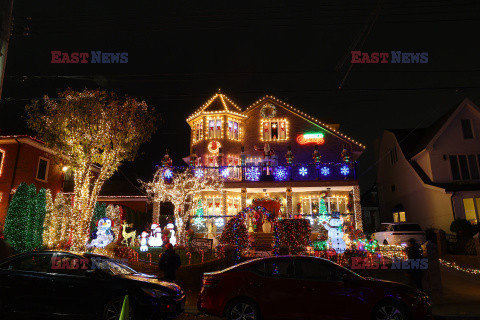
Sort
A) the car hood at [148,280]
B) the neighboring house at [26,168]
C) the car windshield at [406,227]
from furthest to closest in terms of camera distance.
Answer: the neighboring house at [26,168]
the car windshield at [406,227]
the car hood at [148,280]

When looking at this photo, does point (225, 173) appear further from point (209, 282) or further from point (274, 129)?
point (209, 282)

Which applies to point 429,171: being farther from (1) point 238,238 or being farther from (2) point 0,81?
(2) point 0,81

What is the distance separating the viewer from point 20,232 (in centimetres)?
1588

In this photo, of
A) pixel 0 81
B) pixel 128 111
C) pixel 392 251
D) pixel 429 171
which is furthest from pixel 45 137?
pixel 429 171

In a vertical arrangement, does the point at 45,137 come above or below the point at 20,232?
above

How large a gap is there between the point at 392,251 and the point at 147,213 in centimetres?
2336

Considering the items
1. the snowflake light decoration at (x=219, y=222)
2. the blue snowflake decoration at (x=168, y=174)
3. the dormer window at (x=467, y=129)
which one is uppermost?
the dormer window at (x=467, y=129)

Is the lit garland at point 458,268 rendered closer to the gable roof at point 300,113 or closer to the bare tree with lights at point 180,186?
the gable roof at point 300,113

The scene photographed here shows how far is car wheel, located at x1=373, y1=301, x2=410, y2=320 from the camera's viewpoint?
6465mm

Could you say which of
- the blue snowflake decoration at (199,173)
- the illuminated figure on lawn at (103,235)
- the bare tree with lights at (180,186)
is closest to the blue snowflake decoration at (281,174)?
the bare tree with lights at (180,186)

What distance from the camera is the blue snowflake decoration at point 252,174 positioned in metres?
21.6

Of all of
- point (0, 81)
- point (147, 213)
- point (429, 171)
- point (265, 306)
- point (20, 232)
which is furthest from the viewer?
point (147, 213)

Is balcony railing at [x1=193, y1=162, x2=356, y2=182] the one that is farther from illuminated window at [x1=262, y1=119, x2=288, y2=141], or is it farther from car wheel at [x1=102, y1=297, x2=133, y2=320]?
car wheel at [x1=102, y1=297, x2=133, y2=320]

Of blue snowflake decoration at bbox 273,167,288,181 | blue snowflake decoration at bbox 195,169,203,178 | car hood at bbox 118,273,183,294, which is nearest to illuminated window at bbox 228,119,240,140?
blue snowflake decoration at bbox 195,169,203,178
